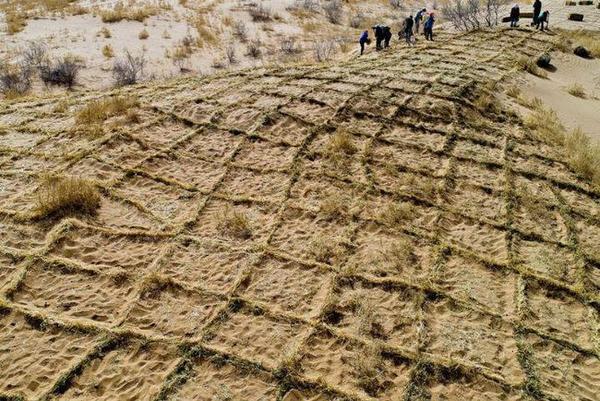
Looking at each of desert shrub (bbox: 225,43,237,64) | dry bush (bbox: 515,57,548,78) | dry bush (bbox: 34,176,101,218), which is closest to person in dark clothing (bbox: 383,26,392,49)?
dry bush (bbox: 515,57,548,78)

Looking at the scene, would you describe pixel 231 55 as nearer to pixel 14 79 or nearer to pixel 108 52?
pixel 108 52

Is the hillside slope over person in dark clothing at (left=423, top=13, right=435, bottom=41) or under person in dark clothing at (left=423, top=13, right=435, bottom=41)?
under

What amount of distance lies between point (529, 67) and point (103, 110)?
12.2 metres

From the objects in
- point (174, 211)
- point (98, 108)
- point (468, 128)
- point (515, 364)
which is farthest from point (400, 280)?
point (98, 108)

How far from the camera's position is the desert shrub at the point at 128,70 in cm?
1493

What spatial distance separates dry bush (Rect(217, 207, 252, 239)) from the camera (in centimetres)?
663

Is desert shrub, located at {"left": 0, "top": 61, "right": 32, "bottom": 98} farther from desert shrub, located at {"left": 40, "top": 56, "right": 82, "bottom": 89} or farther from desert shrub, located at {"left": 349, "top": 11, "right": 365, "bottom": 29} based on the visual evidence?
desert shrub, located at {"left": 349, "top": 11, "right": 365, "bottom": 29}

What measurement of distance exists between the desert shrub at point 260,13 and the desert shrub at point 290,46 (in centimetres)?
384

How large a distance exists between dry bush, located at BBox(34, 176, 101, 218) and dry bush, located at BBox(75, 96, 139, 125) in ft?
8.35

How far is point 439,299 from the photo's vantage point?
5746mm

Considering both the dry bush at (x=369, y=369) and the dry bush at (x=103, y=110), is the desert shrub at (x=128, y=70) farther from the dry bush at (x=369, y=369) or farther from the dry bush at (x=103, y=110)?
the dry bush at (x=369, y=369)

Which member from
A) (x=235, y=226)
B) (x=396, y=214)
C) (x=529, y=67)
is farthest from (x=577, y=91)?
(x=235, y=226)

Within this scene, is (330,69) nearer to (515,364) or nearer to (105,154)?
(105,154)

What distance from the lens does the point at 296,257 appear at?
627cm
